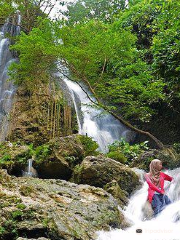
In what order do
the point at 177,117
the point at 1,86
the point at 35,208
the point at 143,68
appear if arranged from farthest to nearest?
1. the point at 1,86
2. the point at 177,117
3. the point at 143,68
4. the point at 35,208

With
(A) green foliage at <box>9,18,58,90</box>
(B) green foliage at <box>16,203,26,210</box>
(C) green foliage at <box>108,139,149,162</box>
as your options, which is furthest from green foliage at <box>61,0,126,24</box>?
(B) green foliage at <box>16,203,26,210</box>

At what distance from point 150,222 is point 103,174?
214 cm

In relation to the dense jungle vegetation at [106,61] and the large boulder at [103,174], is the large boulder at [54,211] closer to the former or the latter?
the large boulder at [103,174]

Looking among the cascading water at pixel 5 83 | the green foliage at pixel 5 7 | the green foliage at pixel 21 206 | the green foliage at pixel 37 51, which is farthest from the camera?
the green foliage at pixel 5 7

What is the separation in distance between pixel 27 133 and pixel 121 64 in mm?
5249

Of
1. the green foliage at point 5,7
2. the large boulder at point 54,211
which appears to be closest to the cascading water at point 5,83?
the green foliage at point 5,7

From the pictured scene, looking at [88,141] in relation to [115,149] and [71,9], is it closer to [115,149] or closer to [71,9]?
[115,149]

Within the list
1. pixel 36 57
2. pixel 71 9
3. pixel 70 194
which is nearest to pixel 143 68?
pixel 36 57

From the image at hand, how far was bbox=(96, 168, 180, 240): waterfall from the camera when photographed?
4.75 m

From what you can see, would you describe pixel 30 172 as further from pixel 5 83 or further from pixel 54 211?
pixel 5 83

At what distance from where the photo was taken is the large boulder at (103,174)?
756 centimetres

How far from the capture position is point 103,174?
764 centimetres

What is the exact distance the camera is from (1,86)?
15.0 meters

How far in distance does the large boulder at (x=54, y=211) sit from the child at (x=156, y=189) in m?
0.80
